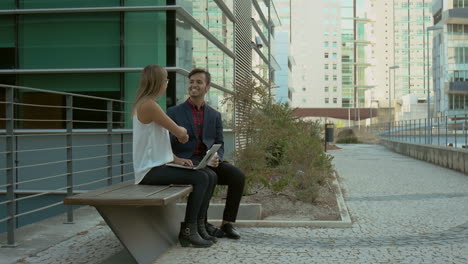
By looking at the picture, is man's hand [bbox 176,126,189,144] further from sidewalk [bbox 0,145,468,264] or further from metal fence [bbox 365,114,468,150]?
metal fence [bbox 365,114,468,150]

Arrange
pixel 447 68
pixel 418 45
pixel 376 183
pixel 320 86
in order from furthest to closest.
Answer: pixel 418 45 < pixel 320 86 < pixel 447 68 < pixel 376 183

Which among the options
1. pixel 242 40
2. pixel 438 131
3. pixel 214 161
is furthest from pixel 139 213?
pixel 242 40

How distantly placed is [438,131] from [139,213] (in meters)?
17.1

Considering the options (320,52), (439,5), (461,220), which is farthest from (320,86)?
(461,220)

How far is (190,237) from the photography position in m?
5.63

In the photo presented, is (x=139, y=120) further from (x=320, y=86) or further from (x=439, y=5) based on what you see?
(x=320, y=86)

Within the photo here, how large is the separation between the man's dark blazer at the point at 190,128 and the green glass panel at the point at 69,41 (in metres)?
7.90

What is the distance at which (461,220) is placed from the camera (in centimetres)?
746

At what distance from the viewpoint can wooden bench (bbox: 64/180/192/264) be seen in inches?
177

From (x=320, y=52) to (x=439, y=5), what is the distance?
36.3 meters

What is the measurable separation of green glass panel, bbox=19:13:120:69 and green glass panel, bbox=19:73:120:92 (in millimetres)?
219

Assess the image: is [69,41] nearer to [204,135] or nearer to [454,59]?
[204,135]

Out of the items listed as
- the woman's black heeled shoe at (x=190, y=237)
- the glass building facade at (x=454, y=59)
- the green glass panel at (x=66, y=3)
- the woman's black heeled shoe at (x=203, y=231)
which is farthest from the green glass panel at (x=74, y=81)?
the glass building facade at (x=454, y=59)

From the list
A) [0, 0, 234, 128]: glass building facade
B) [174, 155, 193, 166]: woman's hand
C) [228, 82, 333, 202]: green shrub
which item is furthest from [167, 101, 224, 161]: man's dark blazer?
[0, 0, 234, 128]: glass building facade
